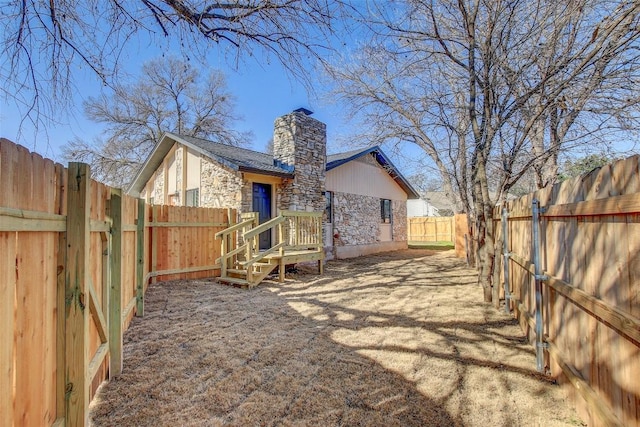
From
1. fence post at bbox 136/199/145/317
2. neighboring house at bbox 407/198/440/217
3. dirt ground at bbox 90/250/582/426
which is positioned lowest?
dirt ground at bbox 90/250/582/426

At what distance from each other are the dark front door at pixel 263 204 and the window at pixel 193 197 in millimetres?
2145

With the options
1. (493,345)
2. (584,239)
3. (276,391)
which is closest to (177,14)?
(276,391)

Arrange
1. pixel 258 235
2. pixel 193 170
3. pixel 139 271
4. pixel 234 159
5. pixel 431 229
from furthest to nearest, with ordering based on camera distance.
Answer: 1. pixel 431 229
2. pixel 193 170
3. pixel 234 159
4. pixel 258 235
5. pixel 139 271

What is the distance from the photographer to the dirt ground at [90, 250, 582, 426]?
2.31 meters

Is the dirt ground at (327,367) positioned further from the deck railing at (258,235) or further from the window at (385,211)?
the window at (385,211)

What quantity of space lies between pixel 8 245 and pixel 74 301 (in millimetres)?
695

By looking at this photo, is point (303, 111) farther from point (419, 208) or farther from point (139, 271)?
point (419, 208)

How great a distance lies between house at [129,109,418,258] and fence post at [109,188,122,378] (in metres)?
5.27

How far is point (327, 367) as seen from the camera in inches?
120

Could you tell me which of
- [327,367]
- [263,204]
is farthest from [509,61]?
[263,204]

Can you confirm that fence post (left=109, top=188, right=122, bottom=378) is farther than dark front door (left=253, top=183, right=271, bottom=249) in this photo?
No


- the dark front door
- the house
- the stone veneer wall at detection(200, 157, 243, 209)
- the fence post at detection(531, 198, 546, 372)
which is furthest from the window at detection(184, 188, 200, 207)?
the fence post at detection(531, 198, 546, 372)

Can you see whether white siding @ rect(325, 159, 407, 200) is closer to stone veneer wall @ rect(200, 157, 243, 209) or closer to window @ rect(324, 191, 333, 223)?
window @ rect(324, 191, 333, 223)

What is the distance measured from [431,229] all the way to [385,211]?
8.13m
